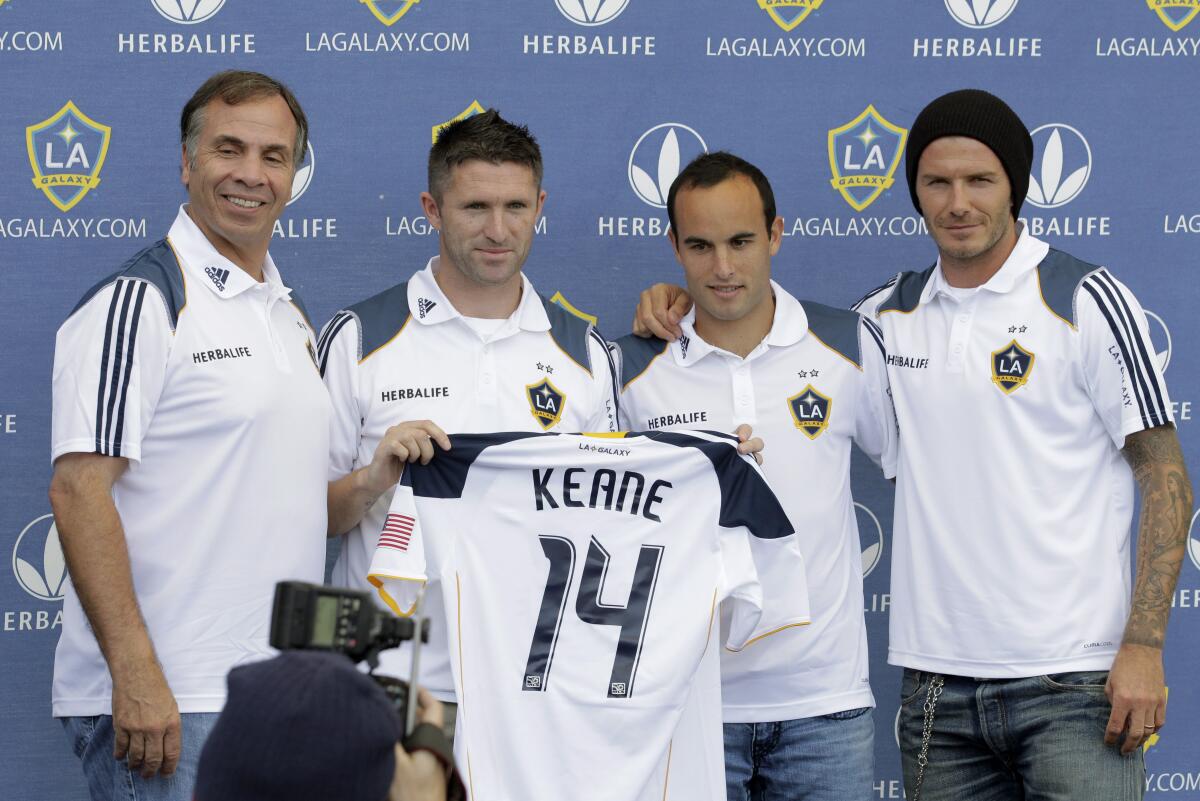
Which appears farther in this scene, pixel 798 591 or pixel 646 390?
pixel 646 390

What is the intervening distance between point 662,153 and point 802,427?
1.01 m

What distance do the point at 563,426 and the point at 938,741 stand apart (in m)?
1.07

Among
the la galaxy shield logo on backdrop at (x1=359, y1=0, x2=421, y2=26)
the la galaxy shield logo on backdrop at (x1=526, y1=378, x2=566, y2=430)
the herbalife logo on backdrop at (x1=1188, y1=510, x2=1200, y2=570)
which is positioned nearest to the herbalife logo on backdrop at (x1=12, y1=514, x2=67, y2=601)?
the la galaxy shield logo on backdrop at (x1=526, y1=378, x2=566, y2=430)

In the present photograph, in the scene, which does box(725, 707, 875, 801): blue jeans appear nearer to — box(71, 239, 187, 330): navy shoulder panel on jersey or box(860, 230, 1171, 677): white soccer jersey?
box(860, 230, 1171, 677): white soccer jersey

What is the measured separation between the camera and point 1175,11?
11.2 feet

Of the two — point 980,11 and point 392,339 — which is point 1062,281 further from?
point 392,339

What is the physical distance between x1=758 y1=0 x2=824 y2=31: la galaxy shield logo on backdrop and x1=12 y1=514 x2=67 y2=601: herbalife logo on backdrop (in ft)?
7.67

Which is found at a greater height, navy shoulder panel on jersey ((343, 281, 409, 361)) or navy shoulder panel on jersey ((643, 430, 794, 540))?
navy shoulder panel on jersey ((343, 281, 409, 361))

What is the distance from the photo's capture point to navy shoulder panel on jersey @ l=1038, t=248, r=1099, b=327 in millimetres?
2643

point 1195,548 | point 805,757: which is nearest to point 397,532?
point 805,757

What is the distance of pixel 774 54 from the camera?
3.37 m

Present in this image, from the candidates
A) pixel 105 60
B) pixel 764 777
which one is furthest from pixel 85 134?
pixel 764 777

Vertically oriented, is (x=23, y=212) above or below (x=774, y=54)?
below

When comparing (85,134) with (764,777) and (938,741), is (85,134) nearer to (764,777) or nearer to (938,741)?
(764,777)
